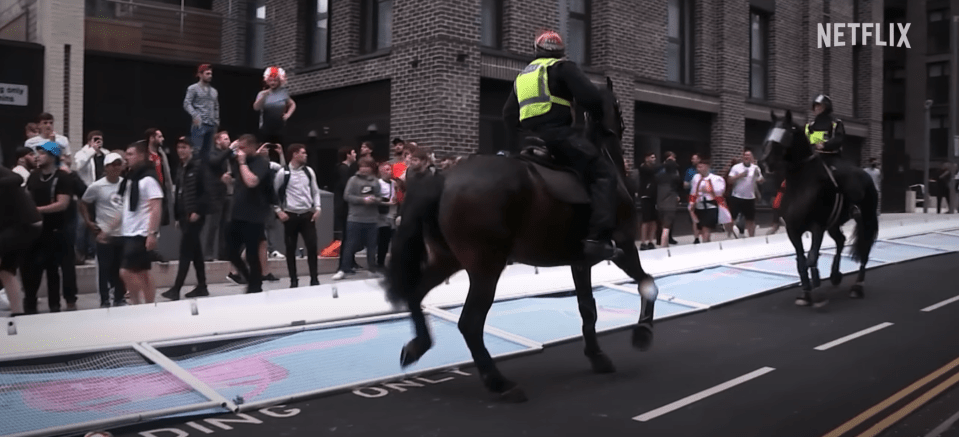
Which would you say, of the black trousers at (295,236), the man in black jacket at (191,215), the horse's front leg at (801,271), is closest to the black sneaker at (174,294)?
the man in black jacket at (191,215)

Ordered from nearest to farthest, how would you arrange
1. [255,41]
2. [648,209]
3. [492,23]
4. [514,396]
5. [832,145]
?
[514,396] → [832,145] → [648,209] → [492,23] → [255,41]

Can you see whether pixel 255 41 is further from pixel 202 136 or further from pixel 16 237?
pixel 16 237

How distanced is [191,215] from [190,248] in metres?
0.46

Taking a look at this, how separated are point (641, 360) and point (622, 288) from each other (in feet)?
11.1

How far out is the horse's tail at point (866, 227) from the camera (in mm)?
12117

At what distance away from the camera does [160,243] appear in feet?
44.9

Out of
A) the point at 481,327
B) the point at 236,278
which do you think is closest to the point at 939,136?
the point at 236,278

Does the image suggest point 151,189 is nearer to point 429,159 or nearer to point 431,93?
point 429,159

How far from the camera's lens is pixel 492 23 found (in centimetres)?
1819

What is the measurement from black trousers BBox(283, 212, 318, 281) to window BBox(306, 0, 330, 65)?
9.13 metres

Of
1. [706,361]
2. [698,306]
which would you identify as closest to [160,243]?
[698,306]

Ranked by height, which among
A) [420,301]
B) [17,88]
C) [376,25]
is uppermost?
[376,25]

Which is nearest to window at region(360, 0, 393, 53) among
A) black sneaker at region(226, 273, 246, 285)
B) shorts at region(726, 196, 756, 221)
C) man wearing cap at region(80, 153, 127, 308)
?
black sneaker at region(226, 273, 246, 285)

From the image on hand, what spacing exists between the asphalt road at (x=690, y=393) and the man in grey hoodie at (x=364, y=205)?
4.88 meters
